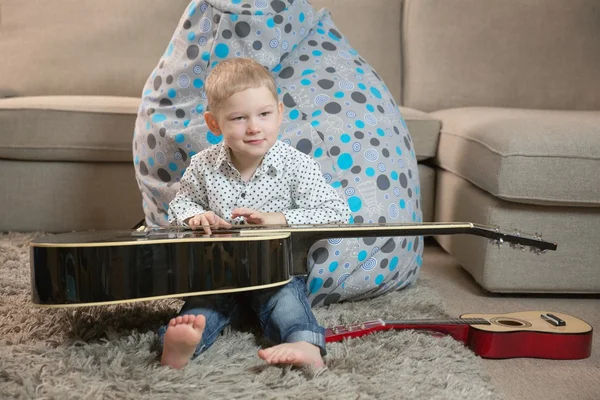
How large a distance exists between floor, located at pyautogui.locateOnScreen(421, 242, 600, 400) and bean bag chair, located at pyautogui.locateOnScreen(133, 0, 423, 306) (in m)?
0.19

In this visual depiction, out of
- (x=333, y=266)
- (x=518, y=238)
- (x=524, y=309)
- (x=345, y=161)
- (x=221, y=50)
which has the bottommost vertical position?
(x=524, y=309)

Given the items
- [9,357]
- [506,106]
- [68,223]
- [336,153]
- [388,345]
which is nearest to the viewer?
[9,357]

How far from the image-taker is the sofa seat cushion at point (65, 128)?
2.35 meters

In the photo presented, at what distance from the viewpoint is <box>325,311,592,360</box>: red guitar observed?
146 cm

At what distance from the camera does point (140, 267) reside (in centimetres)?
122

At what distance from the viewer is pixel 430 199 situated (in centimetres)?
246

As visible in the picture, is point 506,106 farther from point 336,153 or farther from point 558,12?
point 336,153

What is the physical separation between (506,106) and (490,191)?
1.08 m

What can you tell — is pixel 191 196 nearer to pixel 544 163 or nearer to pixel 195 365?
pixel 195 365

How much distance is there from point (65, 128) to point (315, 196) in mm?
1160

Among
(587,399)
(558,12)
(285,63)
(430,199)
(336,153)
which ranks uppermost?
(558,12)

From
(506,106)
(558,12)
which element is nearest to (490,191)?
(506,106)

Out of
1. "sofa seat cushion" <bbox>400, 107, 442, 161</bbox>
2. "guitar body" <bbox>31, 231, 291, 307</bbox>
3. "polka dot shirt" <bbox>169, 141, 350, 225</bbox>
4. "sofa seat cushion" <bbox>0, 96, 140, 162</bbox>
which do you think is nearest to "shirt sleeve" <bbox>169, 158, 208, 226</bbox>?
"polka dot shirt" <bbox>169, 141, 350, 225</bbox>

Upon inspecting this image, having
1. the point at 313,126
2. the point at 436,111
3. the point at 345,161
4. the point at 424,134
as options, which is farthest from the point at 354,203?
the point at 436,111
